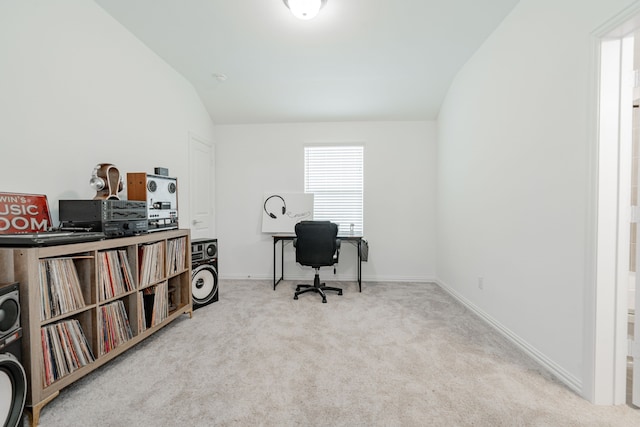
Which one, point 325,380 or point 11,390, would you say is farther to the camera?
point 325,380

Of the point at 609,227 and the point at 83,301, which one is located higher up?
the point at 609,227

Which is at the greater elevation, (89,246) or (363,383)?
(89,246)

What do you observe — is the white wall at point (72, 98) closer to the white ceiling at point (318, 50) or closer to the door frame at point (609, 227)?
the white ceiling at point (318, 50)

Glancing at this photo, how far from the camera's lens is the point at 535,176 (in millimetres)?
2053

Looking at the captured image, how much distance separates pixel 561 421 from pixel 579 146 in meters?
1.53

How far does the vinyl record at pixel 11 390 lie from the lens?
1.23 metres

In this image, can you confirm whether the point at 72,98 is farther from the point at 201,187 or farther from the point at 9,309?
the point at 201,187

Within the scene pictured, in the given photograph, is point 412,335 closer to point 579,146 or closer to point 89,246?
point 579,146

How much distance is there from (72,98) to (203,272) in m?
1.92

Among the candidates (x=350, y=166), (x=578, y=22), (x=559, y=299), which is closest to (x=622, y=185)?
(x=559, y=299)

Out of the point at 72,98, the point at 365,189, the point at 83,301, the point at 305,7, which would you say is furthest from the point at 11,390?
the point at 365,189

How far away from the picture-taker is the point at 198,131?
3.92m

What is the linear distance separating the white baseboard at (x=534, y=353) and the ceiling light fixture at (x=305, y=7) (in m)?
3.13

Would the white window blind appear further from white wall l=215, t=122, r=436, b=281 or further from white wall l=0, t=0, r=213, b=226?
white wall l=0, t=0, r=213, b=226
